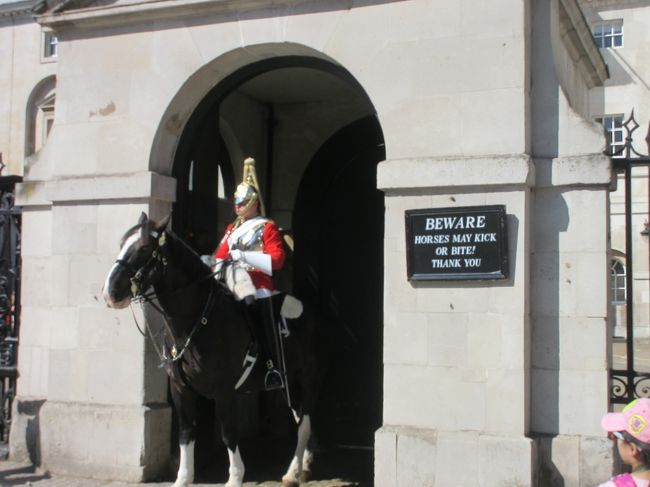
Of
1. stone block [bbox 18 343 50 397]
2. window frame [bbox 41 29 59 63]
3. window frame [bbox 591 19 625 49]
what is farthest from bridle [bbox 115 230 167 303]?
window frame [bbox 41 29 59 63]

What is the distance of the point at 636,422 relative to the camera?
3.22 m

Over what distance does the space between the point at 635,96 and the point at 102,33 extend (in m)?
24.3

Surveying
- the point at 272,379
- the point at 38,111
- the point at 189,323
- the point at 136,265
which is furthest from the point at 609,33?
the point at 136,265

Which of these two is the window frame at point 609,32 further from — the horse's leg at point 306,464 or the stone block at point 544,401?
the stone block at point 544,401

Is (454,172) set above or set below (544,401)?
above

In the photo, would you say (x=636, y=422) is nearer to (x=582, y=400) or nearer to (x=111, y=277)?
(x=582, y=400)

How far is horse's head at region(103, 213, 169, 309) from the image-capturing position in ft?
18.9

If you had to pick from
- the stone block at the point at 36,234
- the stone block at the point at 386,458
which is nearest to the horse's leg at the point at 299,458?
the stone block at the point at 386,458

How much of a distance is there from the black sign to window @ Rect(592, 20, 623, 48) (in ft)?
82.2

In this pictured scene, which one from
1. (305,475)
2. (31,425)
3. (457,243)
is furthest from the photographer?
(31,425)

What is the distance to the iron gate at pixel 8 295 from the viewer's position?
333 inches

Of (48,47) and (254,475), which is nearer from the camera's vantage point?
(254,475)

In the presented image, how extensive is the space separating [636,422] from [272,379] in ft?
13.2

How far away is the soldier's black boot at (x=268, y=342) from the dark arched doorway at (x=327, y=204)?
2.35 m
